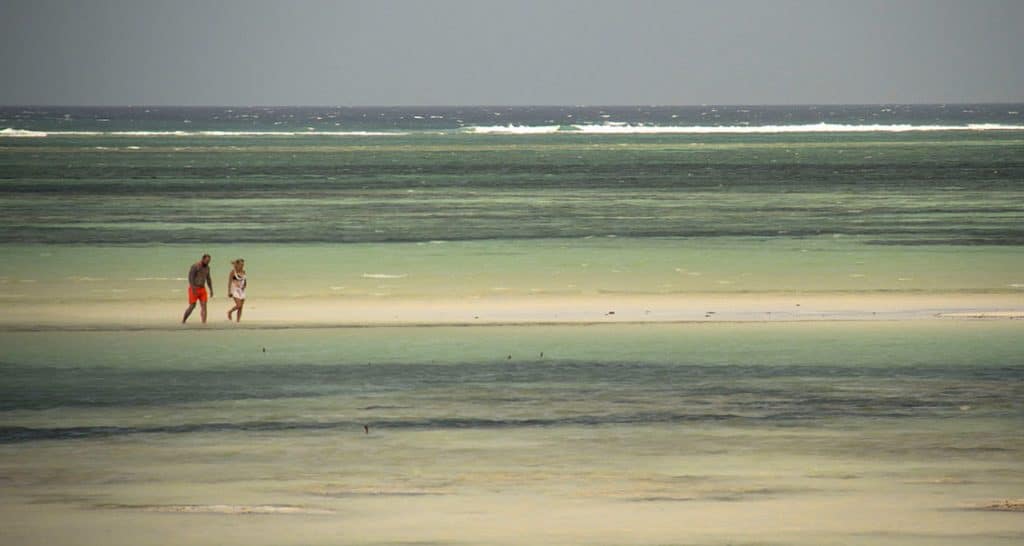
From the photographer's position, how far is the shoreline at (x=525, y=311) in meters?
24.8

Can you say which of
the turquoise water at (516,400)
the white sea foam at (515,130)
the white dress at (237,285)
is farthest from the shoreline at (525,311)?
the white sea foam at (515,130)

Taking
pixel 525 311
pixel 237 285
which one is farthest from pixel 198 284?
pixel 525 311

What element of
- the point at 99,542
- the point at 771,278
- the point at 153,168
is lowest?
the point at 99,542

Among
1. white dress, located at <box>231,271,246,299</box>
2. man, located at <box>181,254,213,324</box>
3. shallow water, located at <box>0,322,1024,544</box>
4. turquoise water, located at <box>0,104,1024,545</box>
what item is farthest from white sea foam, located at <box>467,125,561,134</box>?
shallow water, located at <box>0,322,1024,544</box>

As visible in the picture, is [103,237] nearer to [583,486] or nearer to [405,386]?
[405,386]

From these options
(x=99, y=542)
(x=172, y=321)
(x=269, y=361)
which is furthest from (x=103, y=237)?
(x=99, y=542)

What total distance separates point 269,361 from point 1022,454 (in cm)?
942

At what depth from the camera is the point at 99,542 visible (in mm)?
11914

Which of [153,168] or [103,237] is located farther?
[153,168]

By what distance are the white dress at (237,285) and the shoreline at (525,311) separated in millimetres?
420

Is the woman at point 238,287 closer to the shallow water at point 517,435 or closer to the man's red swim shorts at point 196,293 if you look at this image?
the man's red swim shorts at point 196,293

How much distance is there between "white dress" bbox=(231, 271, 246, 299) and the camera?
2470 cm

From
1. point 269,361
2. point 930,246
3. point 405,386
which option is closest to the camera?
point 405,386

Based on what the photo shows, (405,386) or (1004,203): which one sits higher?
(1004,203)
